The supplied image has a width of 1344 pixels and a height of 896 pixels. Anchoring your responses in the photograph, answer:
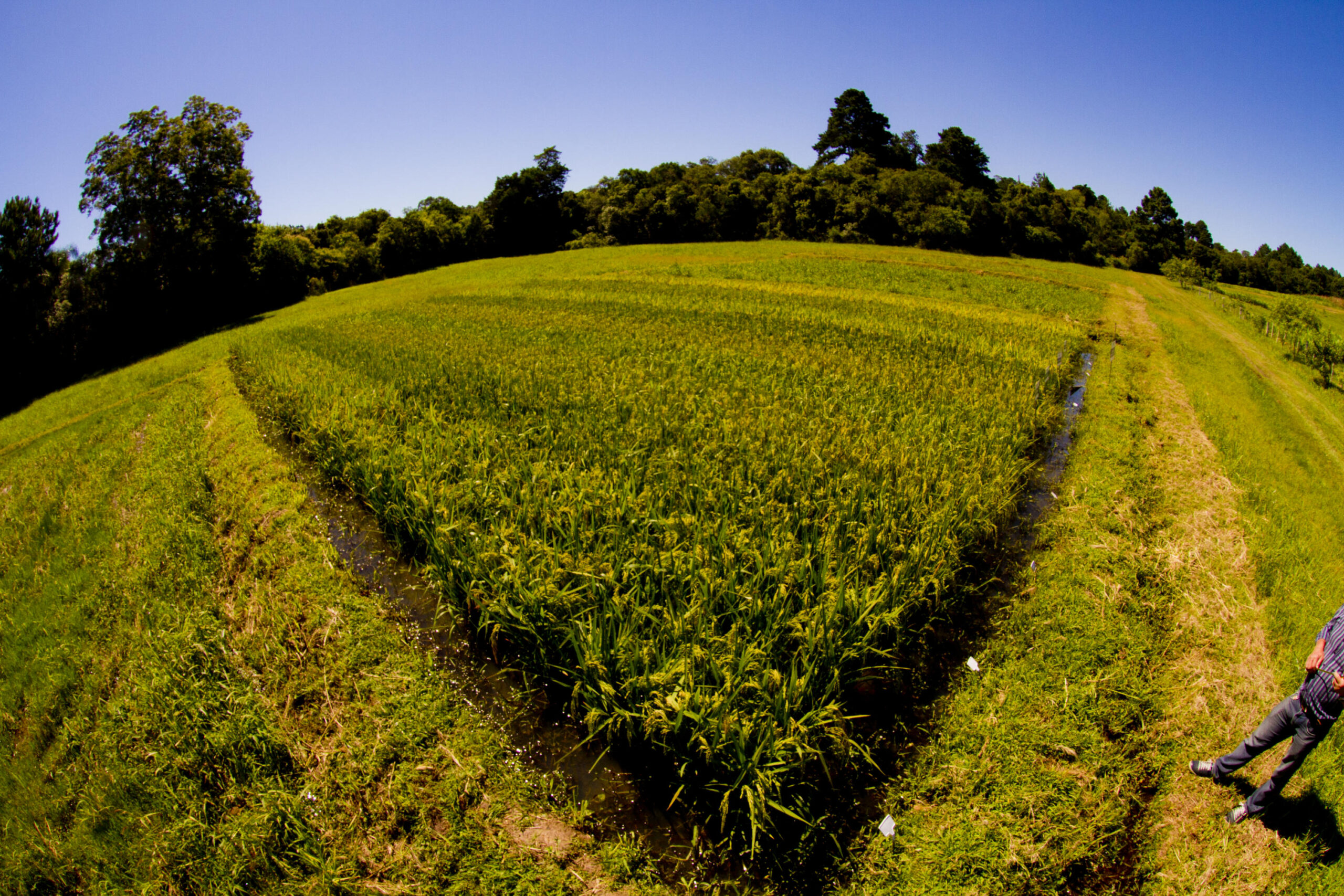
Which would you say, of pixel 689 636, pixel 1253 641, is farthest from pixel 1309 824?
pixel 689 636

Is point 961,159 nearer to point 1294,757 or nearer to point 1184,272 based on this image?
point 1184,272

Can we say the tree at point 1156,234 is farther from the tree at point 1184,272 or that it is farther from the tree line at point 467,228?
the tree at point 1184,272

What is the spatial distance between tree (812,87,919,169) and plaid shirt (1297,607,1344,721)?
66.3 m

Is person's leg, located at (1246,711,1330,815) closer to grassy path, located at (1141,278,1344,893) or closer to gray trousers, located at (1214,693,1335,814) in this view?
gray trousers, located at (1214,693,1335,814)

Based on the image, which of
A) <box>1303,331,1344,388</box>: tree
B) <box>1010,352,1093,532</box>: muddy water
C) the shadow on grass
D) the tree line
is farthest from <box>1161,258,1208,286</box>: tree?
the shadow on grass

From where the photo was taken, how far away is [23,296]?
2245 centimetres

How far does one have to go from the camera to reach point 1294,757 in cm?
305

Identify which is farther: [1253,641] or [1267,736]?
[1253,641]

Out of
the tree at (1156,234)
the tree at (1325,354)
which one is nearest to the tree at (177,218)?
the tree at (1325,354)

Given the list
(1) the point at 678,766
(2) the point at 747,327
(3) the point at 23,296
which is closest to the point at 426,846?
(1) the point at 678,766

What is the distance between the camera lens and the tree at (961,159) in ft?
181

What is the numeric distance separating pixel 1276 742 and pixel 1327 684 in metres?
0.47

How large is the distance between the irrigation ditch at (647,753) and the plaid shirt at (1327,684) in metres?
1.74

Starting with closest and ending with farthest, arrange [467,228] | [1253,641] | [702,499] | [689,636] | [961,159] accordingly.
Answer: [689,636], [1253,641], [702,499], [467,228], [961,159]
